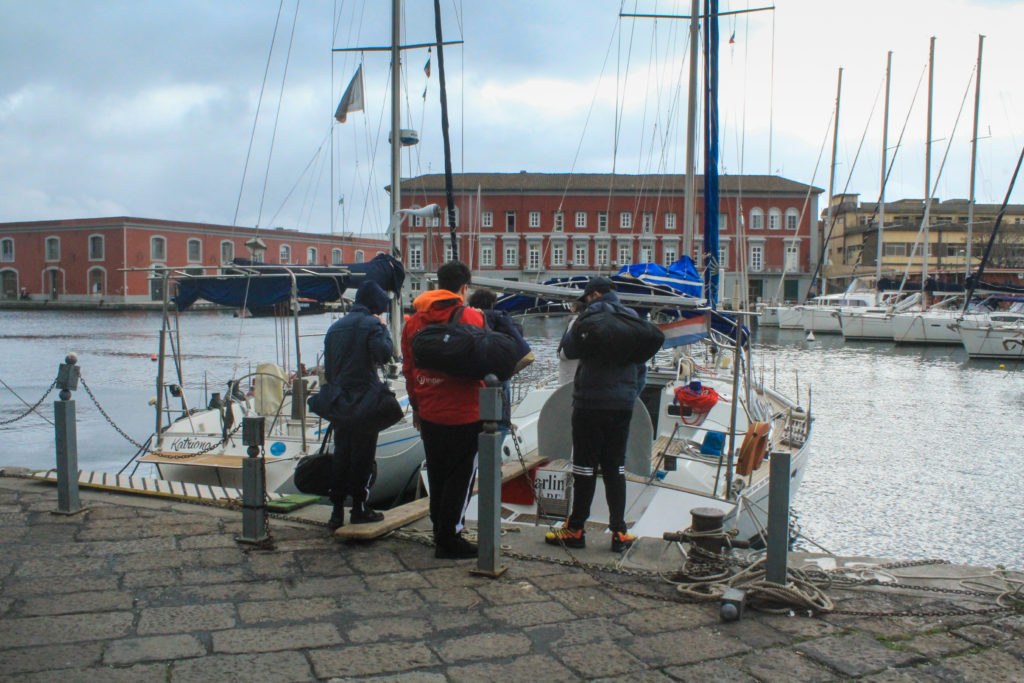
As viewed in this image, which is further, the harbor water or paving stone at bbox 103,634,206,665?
the harbor water

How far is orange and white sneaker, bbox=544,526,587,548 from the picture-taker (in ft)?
16.2

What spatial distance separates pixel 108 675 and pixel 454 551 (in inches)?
76.1

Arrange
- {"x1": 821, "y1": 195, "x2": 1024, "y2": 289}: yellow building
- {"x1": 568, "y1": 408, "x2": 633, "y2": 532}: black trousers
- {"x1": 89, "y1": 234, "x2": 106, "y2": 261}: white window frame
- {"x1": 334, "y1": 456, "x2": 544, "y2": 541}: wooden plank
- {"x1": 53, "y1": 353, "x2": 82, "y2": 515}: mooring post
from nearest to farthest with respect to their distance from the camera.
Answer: {"x1": 334, "y1": 456, "x2": 544, "y2": 541}: wooden plank < {"x1": 568, "y1": 408, "x2": 633, "y2": 532}: black trousers < {"x1": 53, "y1": 353, "x2": 82, "y2": 515}: mooring post < {"x1": 821, "y1": 195, "x2": 1024, "y2": 289}: yellow building < {"x1": 89, "y1": 234, "x2": 106, "y2": 261}: white window frame

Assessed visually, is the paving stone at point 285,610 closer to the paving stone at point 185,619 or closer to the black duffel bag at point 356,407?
the paving stone at point 185,619

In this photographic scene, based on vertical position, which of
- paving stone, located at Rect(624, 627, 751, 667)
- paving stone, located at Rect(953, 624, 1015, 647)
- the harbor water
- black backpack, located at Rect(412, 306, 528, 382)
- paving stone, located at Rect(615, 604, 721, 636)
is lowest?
the harbor water

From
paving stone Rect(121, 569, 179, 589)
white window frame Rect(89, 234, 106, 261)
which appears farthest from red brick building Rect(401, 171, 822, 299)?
paving stone Rect(121, 569, 179, 589)

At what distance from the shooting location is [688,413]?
9.87m

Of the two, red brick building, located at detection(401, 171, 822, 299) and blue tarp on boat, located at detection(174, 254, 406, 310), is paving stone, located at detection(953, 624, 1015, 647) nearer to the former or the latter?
blue tarp on boat, located at detection(174, 254, 406, 310)

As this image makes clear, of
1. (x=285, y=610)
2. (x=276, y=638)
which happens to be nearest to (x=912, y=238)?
(x=285, y=610)

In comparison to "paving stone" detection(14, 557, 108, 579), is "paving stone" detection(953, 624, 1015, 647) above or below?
below

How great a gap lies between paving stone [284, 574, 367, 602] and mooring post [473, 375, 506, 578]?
2.09 ft

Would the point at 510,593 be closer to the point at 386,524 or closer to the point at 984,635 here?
the point at 386,524

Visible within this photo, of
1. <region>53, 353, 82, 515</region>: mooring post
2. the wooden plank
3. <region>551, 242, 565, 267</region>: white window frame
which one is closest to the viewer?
the wooden plank

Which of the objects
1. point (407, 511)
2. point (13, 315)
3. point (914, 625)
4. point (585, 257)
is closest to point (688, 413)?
point (407, 511)
